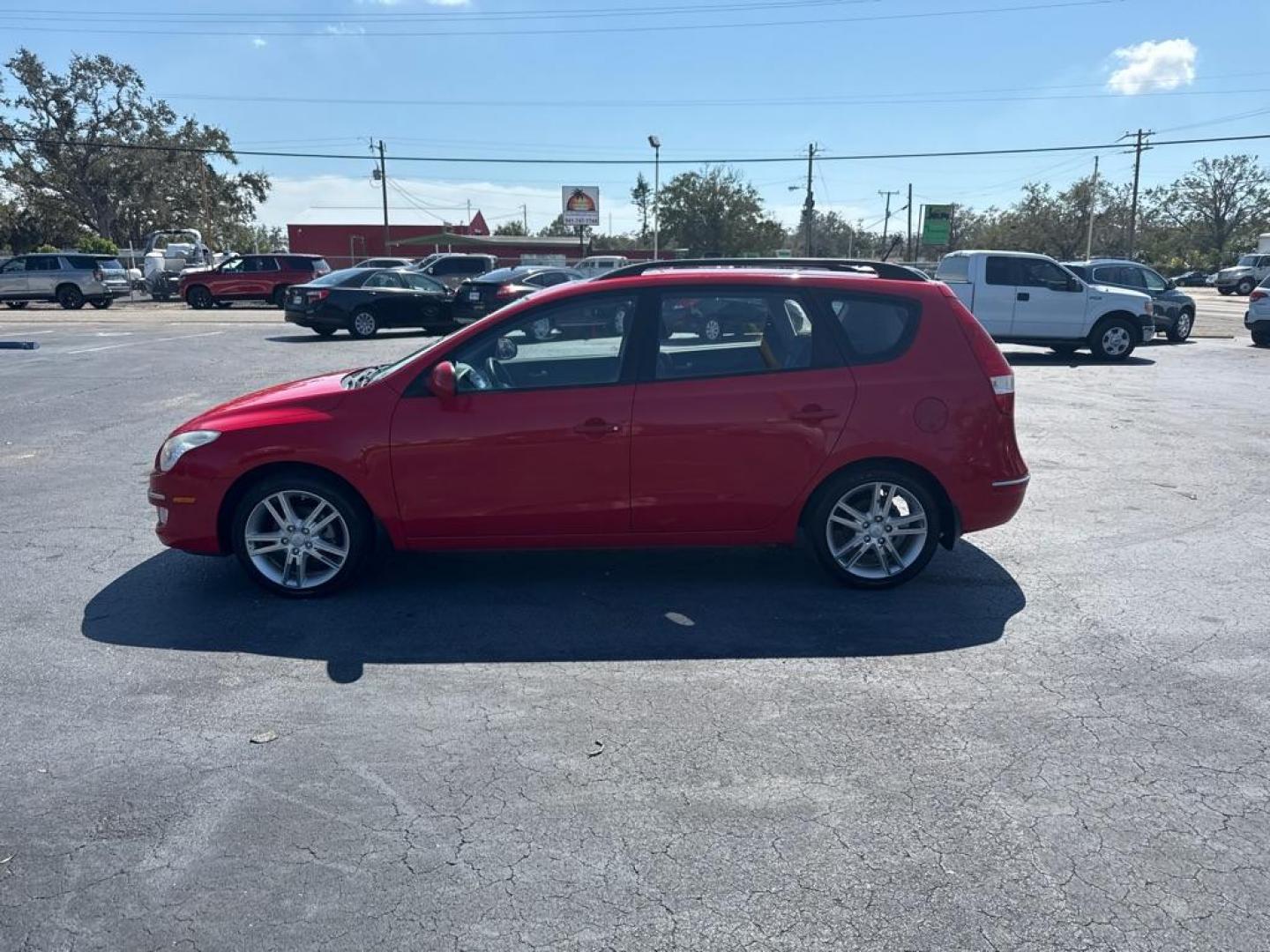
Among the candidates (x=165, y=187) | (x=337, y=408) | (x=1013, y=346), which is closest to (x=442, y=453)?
(x=337, y=408)

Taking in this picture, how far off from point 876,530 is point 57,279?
34584mm

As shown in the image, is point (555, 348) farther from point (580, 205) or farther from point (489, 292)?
point (580, 205)

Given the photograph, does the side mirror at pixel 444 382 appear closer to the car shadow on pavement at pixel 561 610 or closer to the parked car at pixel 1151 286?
the car shadow on pavement at pixel 561 610

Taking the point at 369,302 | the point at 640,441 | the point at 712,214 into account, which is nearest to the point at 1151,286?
the point at 369,302

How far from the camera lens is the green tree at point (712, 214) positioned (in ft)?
237

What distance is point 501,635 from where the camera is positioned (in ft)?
15.9

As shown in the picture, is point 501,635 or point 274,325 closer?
point 501,635

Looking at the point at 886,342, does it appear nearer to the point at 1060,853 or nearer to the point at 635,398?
the point at 635,398

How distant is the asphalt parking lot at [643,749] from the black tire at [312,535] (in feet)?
0.56

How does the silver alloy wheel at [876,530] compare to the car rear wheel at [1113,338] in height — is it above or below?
below

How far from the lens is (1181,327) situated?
21359 millimetres

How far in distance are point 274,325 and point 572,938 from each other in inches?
981

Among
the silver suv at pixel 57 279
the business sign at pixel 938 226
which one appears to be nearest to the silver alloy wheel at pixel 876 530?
the silver suv at pixel 57 279

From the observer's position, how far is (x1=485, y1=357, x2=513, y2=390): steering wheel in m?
5.28
